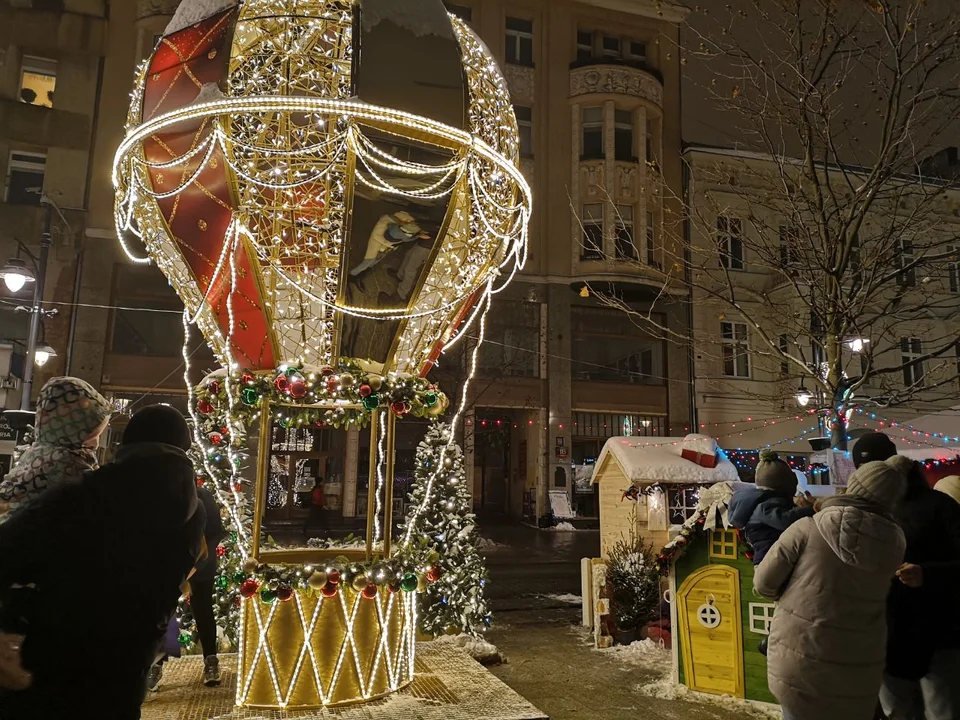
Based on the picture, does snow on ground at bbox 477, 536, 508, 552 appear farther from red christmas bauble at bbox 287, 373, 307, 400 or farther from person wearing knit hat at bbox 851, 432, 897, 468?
person wearing knit hat at bbox 851, 432, 897, 468

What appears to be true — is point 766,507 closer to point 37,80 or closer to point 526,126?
point 526,126

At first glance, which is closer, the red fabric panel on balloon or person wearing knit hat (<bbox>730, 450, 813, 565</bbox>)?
the red fabric panel on balloon

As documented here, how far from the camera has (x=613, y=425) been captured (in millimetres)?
23000

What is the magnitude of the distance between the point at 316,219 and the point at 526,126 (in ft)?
63.6

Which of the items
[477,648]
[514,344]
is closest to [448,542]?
[477,648]

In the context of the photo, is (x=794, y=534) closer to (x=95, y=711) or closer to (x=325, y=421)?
(x=95, y=711)

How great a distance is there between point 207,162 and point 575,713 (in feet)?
16.1

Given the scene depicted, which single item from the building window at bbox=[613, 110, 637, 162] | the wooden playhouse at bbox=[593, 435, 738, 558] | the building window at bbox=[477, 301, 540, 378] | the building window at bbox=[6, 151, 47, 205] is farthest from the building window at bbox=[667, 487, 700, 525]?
the building window at bbox=[6, 151, 47, 205]

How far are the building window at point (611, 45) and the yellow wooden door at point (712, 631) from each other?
2238 cm

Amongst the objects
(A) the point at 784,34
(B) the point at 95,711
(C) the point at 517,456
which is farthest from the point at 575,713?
(C) the point at 517,456

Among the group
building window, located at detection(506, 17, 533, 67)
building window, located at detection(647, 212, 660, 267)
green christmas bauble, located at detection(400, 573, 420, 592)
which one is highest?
building window, located at detection(506, 17, 533, 67)

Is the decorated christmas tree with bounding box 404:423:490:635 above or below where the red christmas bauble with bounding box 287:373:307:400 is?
below

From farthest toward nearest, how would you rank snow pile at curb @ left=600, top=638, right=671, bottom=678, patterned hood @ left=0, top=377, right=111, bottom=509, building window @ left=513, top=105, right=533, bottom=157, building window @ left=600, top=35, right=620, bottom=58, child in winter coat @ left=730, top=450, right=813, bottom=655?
building window @ left=600, top=35, right=620, bottom=58 < building window @ left=513, top=105, right=533, bottom=157 < snow pile at curb @ left=600, top=638, right=671, bottom=678 < child in winter coat @ left=730, top=450, right=813, bottom=655 < patterned hood @ left=0, top=377, right=111, bottom=509

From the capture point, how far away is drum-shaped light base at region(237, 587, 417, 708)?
466 centimetres
